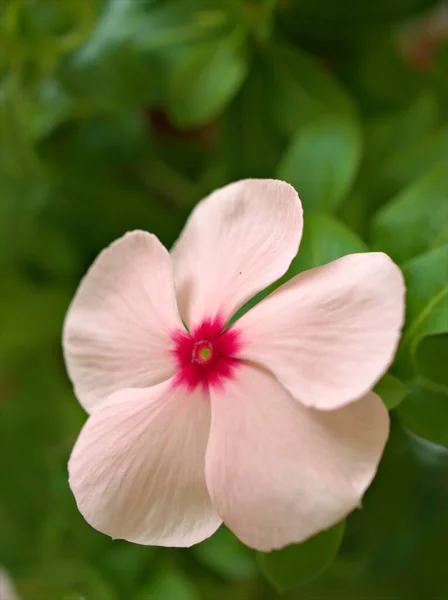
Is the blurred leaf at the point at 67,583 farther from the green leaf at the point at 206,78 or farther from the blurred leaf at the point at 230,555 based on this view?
the green leaf at the point at 206,78

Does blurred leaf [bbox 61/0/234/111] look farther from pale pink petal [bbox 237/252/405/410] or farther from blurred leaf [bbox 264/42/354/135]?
pale pink petal [bbox 237/252/405/410]

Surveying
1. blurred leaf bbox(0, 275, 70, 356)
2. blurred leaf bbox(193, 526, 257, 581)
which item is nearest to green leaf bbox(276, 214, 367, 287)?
blurred leaf bbox(193, 526, 257, 581)

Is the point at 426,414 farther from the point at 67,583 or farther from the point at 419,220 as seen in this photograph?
the point at 67,583

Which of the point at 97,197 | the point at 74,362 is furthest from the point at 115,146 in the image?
the point at 74,362

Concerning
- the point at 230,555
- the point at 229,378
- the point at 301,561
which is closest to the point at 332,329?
the point at 229,378

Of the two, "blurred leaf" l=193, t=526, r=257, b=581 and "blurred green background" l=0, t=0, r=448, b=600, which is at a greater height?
"blurred green background" l=0, t=0, r=448, b=600

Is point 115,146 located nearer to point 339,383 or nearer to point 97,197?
point 97,197
